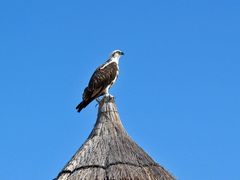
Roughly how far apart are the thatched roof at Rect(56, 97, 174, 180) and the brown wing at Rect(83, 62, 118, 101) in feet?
1.55

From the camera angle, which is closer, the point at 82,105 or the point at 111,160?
the point at 111,160

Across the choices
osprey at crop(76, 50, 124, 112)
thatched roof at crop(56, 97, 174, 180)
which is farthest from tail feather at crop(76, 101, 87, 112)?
thatched roof at crop(56, 97, 174, 180)

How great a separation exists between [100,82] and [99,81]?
3cm

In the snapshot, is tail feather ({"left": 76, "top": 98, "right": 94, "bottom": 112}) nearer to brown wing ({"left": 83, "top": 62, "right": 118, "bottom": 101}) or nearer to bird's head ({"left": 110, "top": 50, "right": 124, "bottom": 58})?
brown wing ({"left": 83, "top": 62, "right": 118, "bottom": 101})

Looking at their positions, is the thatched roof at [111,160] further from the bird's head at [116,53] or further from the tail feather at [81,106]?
the bird's head at [116,53]

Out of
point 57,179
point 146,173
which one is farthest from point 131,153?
point 57,179

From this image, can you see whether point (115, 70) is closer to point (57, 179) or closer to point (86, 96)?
point (86, 96)

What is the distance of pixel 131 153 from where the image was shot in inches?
404

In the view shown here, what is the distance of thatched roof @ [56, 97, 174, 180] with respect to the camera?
9852 millimetres

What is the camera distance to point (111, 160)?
10023 mm

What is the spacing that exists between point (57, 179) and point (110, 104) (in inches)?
62.8

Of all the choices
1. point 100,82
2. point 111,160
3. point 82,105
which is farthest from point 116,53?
point 111,160

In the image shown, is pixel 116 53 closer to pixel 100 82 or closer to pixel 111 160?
pixel 100 82

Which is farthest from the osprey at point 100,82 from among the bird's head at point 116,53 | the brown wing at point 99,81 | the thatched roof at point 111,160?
the thatched roof at point 111,160
